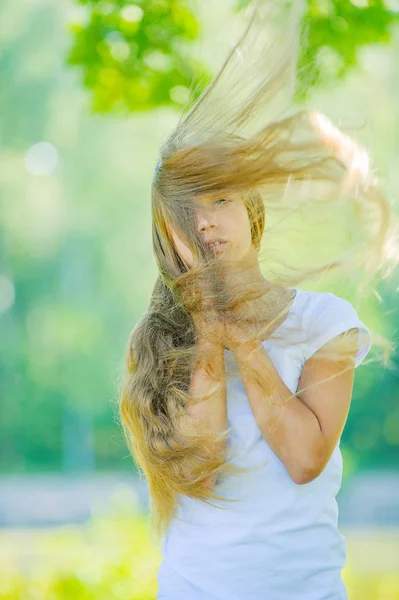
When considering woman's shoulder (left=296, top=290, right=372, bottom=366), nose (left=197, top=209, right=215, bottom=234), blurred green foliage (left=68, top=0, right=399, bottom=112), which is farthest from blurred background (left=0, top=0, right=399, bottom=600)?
nose (left=197, top=209, right=215, bottom=234)

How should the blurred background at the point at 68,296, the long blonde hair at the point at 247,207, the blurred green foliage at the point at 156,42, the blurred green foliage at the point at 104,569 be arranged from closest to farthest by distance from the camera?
the long blonde hair at the point at 247,207
the blurred green foliage at the point at 156,42
the blurred green foliage at the point at 104,569
the blurred background at the point at 68,296

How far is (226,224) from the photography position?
1163 millimetres

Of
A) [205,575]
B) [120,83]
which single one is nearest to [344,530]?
[120,83]

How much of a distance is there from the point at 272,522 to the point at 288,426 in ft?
0.49

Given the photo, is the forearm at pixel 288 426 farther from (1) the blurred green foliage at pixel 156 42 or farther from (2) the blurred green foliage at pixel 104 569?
(1) the blurred green foliage at pixel 156 42

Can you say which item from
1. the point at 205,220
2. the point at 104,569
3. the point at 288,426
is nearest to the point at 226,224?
the point at 205,220

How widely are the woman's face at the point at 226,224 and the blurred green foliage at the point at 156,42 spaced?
4.18 feet

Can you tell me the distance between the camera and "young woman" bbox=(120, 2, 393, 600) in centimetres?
109

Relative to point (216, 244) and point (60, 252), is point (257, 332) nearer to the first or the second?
point (216, 244)

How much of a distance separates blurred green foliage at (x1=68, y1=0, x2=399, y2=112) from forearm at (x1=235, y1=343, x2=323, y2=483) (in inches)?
54.9

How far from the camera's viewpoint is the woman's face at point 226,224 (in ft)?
3.78

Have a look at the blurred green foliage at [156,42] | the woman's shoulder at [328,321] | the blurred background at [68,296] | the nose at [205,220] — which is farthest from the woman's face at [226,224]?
the blurred background at [68,296]

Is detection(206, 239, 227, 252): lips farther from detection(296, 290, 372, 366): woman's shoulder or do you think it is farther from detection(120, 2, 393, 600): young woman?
detection(296, 290, 372, 366): woman's shoulder

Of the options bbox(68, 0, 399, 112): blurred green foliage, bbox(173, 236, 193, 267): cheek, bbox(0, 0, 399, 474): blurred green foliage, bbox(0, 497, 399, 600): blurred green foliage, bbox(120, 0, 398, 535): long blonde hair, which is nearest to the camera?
bbox(120, 0, 398, 535): long blonde hair
